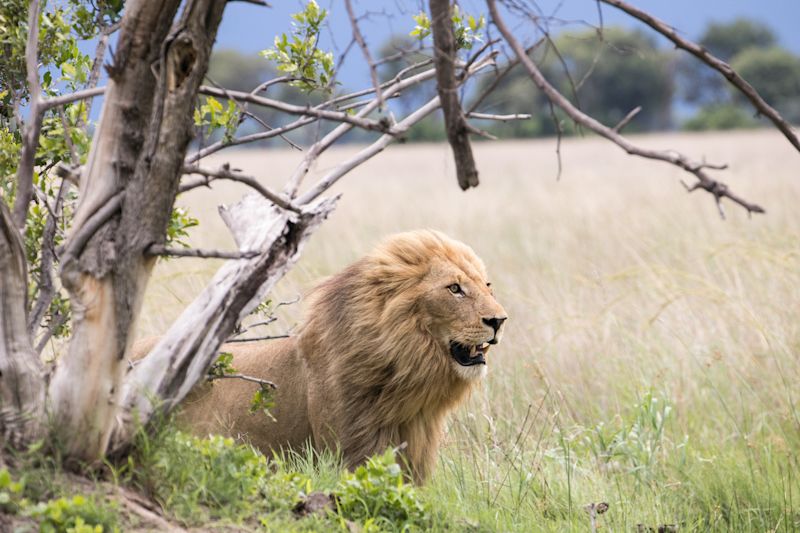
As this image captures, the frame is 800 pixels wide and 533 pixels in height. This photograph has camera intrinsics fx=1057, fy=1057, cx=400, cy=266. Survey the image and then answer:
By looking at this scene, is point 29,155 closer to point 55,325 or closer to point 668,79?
point 55,325

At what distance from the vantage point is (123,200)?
10.1 ft

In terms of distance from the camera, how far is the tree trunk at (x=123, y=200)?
9.89ft

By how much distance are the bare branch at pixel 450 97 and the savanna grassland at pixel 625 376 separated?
610mm

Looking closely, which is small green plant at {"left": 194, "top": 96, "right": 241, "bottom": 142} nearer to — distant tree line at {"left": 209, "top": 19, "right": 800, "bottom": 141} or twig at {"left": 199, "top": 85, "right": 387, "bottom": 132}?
twig at {"left": 199, "top": 85, "right": 387, "bottom": 132}

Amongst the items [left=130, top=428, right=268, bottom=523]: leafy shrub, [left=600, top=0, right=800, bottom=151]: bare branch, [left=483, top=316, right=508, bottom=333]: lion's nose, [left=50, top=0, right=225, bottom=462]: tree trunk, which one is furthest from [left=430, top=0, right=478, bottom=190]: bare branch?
[left=483, top=316, right=508, bottom=333]: lion's nose

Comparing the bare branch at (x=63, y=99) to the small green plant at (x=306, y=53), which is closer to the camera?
the bare branch at (x=63, y=99)

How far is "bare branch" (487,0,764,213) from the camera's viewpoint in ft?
7.95

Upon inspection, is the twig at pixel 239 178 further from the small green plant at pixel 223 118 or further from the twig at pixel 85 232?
the small green plant at pixel 223 118

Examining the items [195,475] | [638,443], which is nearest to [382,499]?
[195,475]

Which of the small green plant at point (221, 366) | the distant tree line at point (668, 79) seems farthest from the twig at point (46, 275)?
the distant tree line at point (668, 79)

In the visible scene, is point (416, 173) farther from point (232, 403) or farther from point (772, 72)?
point (772, 72)

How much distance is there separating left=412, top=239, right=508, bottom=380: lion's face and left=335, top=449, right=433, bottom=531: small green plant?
94 cm

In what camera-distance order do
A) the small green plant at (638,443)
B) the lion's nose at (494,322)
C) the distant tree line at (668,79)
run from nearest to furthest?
the lion's nose at (494,322) → the small green plant at (638,443) → the distant tree line at (668,79)

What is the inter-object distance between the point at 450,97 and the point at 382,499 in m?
1.45
